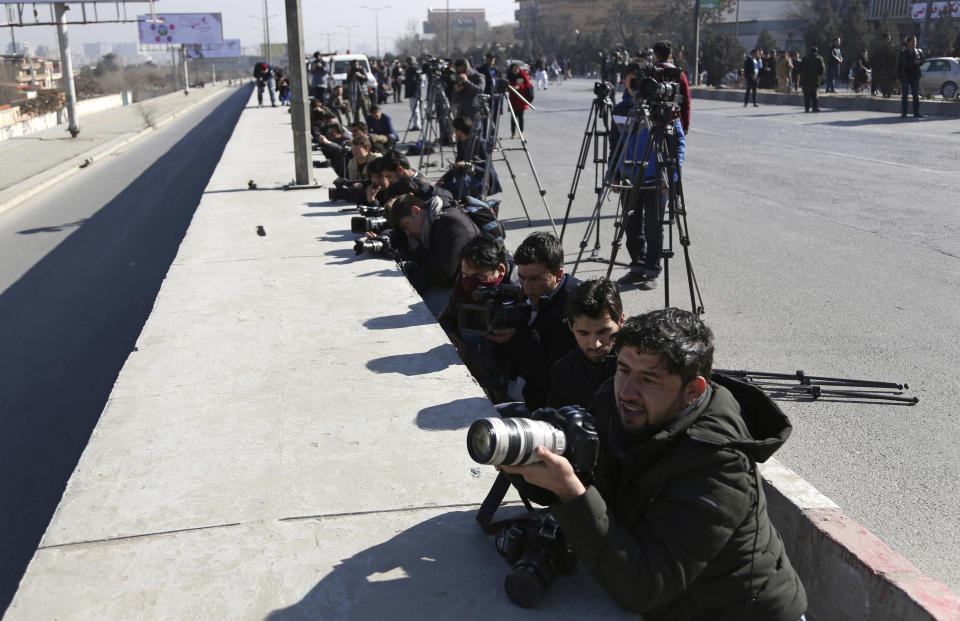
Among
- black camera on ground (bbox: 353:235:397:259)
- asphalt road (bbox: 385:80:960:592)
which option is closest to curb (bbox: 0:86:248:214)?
asphalt road (bbox: 385:80:960:592)

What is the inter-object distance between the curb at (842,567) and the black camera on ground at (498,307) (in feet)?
4.41

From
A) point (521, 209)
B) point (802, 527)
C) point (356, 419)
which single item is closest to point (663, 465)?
point (802, 527)

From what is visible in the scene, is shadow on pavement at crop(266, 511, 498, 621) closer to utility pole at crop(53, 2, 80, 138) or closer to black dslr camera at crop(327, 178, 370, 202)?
black dslr camera at crop(327, 178, 370, 202)

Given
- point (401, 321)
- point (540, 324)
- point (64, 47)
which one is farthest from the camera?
point (64, 47)

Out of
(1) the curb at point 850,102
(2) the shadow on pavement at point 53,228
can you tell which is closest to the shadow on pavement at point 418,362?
(2) the shadow on pavement at point 53,228

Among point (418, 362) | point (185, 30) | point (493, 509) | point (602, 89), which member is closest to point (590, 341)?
point (493, 509)

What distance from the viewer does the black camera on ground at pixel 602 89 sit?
8.62 m

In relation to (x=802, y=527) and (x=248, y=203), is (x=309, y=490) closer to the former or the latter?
(x=802, y=527)

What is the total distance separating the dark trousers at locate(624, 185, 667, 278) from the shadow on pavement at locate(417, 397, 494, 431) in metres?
3.62

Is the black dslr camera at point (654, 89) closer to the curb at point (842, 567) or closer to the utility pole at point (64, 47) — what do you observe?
the curb at point (842, 567)

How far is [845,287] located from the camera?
7273 millimetres

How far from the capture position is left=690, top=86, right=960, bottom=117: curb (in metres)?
22.8

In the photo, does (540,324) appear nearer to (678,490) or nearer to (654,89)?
(678,490)

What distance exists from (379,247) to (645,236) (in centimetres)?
230
